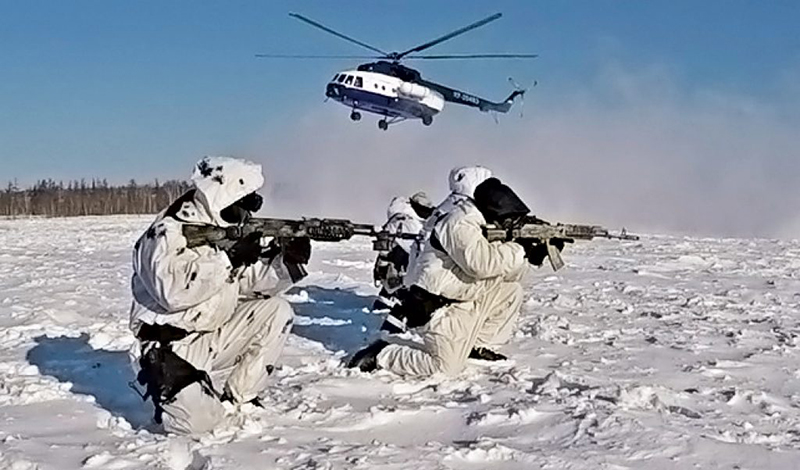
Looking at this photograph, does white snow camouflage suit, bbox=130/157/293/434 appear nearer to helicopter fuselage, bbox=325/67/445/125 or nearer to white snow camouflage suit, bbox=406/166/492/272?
white snow camouflage suit, bbox=406/166/492/272

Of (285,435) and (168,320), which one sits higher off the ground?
(168,320)

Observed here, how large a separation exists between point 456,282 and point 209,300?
6.26ft

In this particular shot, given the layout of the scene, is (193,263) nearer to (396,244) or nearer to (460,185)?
A: (460,185)

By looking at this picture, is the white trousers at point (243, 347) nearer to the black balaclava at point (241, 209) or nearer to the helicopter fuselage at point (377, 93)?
the black balaclava at point (241, 209)

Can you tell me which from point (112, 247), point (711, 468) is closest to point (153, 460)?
point (711, 468)

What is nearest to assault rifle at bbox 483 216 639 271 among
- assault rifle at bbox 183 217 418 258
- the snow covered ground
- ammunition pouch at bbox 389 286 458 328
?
ammunition pouch at bbox 389 286 458 328

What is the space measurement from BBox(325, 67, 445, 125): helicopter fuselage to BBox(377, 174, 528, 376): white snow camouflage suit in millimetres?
19439

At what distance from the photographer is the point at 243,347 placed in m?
4.91

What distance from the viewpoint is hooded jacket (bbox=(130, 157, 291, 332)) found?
439 centimetres

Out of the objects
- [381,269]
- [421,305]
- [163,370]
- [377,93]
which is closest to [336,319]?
[381,269]

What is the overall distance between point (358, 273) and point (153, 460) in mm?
8390

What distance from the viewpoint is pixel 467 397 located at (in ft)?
17.1

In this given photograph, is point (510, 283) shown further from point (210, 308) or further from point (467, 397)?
point (210, 308)

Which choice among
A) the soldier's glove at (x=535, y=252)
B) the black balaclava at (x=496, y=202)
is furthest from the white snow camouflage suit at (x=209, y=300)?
the soldier's glove at (x=535, y=252)
